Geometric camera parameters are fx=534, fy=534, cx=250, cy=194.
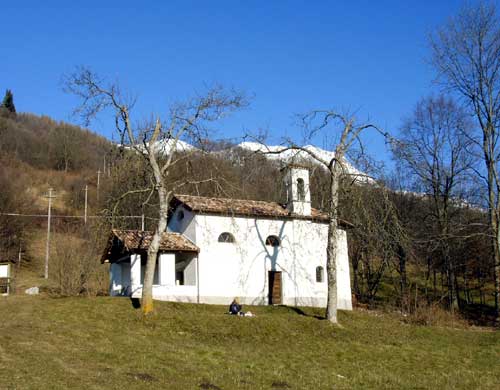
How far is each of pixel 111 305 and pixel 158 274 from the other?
5.18 m

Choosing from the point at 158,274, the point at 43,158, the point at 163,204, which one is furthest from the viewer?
the point at 43,158

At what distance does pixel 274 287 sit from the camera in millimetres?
27312

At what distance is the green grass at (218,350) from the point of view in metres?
11.8

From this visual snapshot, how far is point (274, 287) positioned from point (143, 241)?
7013 mm

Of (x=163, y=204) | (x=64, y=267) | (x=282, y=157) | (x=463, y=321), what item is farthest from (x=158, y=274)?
(x=463, y=321)

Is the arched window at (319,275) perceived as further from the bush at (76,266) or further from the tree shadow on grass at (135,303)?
the bush at (76,266)

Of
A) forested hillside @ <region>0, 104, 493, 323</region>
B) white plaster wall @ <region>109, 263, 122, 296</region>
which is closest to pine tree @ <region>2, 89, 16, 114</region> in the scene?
forested hillside @ <region>0, 104, 493, 323</region>

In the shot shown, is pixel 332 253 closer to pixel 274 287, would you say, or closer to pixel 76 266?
pixel 274 287

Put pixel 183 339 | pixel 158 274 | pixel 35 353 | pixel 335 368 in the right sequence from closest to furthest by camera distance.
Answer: pixel 35 353, pixel 335 368, pixel 183 339, pixel 158 274

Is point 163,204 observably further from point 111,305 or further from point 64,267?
point 64,267

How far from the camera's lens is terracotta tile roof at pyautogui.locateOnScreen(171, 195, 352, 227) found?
26.5 metres

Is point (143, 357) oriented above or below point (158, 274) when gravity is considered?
below

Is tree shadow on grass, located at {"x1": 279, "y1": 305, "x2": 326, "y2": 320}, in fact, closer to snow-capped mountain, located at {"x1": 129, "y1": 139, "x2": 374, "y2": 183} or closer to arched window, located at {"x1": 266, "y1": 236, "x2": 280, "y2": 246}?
arched window, located at {"x1": 266, "y1": 236, "x2": 280, "y2": 246}

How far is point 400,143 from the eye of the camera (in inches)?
849
